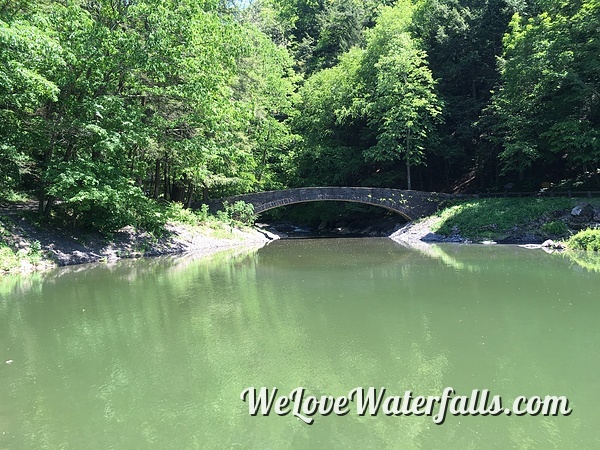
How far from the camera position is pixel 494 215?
23219mm

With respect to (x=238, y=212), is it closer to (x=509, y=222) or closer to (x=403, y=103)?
(x=403, y=103)

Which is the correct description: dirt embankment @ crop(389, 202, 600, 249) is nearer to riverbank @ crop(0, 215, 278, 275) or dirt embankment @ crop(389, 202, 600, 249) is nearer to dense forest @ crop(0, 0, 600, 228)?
dense forest @ crop(0, 0, 600, 228)

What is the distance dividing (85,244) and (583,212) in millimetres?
21868

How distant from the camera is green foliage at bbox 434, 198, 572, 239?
22188 mm

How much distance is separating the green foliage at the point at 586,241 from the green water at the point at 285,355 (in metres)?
6.95

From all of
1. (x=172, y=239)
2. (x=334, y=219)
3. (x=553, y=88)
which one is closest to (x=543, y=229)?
(x=553, y=88)

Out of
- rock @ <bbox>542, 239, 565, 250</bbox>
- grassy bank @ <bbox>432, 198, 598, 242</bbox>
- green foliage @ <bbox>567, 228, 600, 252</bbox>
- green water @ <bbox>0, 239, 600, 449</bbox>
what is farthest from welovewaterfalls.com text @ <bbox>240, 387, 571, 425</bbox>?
grassy bank @ <bbox>432, 198, 598, 242</bbox>

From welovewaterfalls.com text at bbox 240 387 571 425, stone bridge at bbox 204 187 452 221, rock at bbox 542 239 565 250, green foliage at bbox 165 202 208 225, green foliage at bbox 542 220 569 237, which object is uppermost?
stone bridge at bbox 204 187 452 221

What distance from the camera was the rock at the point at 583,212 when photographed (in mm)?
20889

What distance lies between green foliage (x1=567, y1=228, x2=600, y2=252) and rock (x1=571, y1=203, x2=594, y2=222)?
3720mm

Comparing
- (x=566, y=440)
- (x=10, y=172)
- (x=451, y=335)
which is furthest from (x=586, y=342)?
(x=10, y=172)

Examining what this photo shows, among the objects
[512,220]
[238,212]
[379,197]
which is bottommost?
[512,220]

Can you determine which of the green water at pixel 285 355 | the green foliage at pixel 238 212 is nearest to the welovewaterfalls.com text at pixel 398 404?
the green water at pixel 285 355

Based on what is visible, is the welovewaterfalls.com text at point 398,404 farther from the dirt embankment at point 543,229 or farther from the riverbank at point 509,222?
the riverbank at point 509,222
